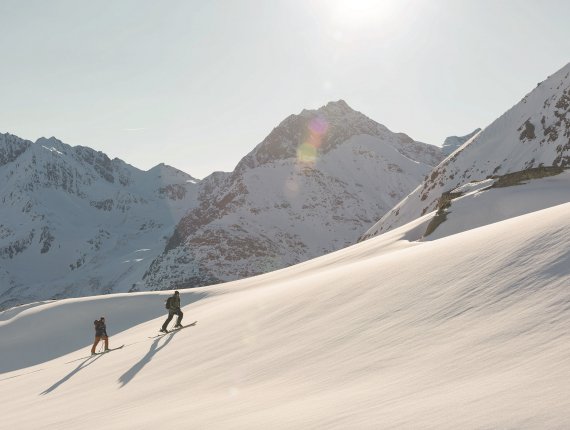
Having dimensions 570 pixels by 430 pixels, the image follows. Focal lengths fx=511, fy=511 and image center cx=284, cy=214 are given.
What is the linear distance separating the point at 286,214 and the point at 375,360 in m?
153

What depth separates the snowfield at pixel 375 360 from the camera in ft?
13.9

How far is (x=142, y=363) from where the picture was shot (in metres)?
11.8

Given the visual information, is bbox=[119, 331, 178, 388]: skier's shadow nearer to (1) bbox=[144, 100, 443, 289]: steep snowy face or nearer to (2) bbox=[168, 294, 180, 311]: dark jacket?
(2) bbox=[168, 294, 180, 311]: dark jacket

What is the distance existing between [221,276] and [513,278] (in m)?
118

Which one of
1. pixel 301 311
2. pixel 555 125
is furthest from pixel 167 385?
pixel 555 125

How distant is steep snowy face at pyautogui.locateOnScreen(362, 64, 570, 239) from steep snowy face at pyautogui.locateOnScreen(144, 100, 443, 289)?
182 ft

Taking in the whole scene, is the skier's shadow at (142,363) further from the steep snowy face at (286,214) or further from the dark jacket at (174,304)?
the steep snowy face at (286,214)

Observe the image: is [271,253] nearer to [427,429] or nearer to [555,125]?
[555,125]

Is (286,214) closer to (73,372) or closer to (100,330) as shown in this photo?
(100,330)

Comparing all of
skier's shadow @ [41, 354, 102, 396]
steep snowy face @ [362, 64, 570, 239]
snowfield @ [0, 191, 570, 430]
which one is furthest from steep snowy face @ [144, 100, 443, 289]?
snowfield @ [0, 191, 570, 430]

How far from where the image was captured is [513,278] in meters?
6.84

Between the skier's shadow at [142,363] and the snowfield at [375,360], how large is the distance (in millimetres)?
66

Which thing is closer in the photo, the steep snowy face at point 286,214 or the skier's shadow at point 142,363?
the skier's shadow at point 142,363

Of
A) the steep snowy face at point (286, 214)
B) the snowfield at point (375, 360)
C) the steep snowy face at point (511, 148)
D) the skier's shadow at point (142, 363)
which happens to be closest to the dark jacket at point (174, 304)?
the skier's shadow at point (142, 363)
